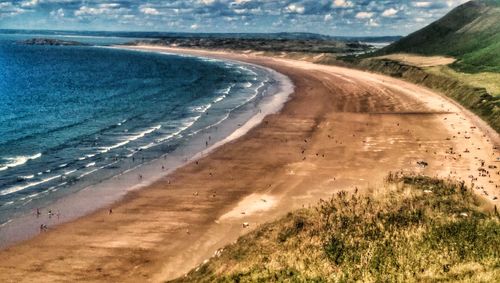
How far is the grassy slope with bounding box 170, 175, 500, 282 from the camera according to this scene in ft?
56.4

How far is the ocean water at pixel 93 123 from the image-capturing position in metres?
34.4

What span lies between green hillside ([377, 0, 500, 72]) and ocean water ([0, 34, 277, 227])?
38477 millimetres

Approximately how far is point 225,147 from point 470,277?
94.7ft

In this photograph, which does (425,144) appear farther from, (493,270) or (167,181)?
(493,270)

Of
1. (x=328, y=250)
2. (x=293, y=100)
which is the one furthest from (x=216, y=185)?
(x=293, y=100)

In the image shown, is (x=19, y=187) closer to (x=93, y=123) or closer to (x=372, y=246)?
(x=372, y=246)

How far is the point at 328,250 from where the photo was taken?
18.8 m

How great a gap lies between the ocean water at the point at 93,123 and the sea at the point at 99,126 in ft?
0.21

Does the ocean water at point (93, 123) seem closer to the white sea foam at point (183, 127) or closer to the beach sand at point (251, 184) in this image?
the white sea foam at point (183, 127)

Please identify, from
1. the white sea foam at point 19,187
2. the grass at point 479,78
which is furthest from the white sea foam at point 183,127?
the grass at point 479,78

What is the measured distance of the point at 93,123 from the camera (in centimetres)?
5562

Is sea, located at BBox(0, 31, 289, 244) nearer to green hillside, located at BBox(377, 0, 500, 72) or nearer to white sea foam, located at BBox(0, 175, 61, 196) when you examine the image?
white sea foam, located at BBox(0, 175, 61, 196)

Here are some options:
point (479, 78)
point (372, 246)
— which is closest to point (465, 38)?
point (479, 78)

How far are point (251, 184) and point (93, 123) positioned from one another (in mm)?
28945
